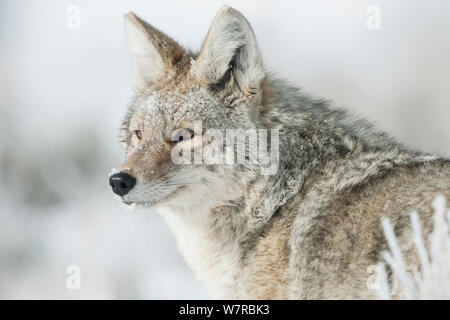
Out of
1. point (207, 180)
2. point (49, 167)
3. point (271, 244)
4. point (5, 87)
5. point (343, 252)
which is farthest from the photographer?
point (5, 87)

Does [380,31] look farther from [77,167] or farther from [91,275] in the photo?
[91,275]

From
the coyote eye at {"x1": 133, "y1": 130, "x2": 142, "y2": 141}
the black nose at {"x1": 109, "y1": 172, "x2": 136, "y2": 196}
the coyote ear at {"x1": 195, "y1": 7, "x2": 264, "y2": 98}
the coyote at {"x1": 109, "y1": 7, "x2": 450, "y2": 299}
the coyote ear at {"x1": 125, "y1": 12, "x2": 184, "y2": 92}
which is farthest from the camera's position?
the coyote ear at {"x1": 125, "y1": 12, "x2": 184, "y2": 92}

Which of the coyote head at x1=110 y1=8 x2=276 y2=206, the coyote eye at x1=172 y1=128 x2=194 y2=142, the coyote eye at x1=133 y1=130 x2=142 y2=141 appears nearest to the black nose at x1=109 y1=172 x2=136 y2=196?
the coyote head at x1=110 y1=8 x2=276 y2=206

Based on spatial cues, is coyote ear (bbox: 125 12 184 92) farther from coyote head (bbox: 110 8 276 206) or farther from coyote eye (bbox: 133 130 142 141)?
coyote eye (bbox: 133 130 142 141)

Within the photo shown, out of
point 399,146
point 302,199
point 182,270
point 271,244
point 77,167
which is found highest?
point 399,146

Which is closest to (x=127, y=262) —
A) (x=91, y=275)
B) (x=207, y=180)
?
(x=91, y=275)

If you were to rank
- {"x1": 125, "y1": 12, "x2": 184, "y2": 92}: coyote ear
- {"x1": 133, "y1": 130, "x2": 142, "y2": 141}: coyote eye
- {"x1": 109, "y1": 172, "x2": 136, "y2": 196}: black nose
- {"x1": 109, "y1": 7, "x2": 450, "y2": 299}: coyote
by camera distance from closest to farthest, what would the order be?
{"x1": 109, "y1": 7, "x2": 450, "y2": 299}: coyote, {"x1": 109, "y1": 172, "x2": 136, "y2": 196}: black nose, {"x1": 133, "y1": 130, "x2": 142, "y2": 141}: coyote eye, {"x1": 125, "y1": 12, "x2": 184, "y2": 92}: coyote ear

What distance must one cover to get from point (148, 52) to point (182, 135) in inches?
41.5

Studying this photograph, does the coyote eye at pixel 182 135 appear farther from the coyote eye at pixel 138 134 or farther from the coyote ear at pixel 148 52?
the coyote ear at pixel 148 52

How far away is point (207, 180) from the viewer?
4.06 m

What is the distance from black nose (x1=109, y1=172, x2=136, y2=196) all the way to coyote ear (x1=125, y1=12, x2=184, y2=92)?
104 centimetres

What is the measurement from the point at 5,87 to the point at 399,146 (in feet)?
46.0

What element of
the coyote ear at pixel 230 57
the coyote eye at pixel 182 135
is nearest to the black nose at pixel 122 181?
the coyote eye at pixel 182 135

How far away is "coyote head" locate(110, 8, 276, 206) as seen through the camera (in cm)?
403
